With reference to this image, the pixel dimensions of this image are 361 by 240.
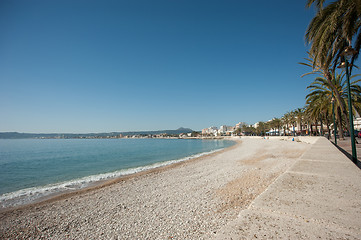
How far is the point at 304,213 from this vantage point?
2.05m

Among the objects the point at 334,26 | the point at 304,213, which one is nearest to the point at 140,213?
the point at 304,213

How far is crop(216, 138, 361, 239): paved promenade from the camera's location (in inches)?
66.1

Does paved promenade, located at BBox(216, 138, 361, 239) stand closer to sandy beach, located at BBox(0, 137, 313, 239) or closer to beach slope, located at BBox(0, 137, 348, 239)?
beach slope, located at BBox(0, 137, 348, 239)

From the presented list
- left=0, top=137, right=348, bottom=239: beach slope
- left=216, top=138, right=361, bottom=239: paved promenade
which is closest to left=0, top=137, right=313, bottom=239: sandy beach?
left=0, top=137, right=348, bottom=239: beach slope

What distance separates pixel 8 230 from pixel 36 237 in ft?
5.43

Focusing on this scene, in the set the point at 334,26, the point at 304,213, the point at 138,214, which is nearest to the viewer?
the point at 304,213

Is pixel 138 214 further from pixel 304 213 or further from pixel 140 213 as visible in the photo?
pixel 304 213

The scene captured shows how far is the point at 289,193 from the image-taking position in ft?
8.87

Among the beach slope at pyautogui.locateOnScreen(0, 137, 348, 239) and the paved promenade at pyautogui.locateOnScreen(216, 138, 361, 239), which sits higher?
the paved promenade at pyautogui.locateOnScreen(216, 138, 361, 239)

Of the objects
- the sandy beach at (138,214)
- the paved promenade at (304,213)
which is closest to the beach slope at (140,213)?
the sandy beach at (138,214)

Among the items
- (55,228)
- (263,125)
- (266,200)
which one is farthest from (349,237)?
(263,125)

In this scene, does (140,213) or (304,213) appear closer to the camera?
(304,213)

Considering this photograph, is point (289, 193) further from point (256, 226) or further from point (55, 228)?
point (55, 228)

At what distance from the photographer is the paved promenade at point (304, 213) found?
168cm
